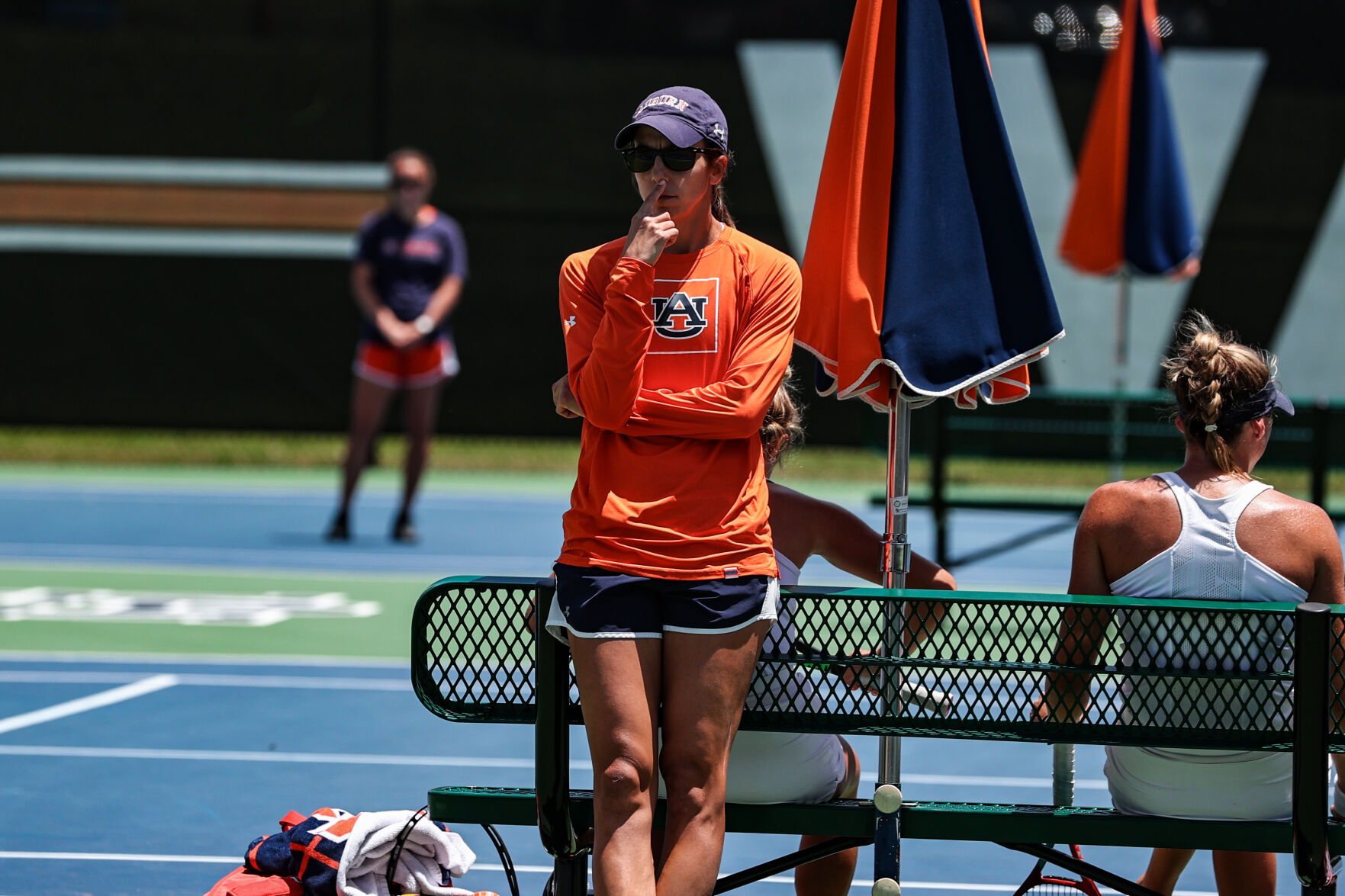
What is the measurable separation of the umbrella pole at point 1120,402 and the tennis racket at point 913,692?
427 cm

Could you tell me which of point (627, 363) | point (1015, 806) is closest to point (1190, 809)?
point (1015, 806)

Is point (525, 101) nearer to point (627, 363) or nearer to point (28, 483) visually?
point (28, 483)

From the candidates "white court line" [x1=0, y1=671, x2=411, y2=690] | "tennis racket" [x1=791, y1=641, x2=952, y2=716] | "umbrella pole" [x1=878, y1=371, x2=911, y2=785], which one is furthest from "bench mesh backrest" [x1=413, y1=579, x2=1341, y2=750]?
"white court line" [x1=0, y1=671, x2=411, y2=690]

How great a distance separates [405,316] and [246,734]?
5068mm

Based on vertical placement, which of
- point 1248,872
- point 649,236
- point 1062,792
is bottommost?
point 1248,872

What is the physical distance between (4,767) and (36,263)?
9.72 meters

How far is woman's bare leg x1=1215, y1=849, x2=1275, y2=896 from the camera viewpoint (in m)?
3.37

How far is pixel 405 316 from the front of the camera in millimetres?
10641

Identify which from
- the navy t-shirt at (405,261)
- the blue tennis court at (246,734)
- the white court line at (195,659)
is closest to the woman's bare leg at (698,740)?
the blue tennis court at (246,734)

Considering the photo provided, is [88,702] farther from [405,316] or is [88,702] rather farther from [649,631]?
[405,316]

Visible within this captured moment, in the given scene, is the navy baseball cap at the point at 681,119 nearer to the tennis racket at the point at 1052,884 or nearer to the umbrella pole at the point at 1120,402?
the tennis racket at the point at 1052,884

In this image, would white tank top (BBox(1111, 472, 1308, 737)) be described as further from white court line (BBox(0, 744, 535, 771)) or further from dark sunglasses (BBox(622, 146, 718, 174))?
white court line (BBox(0, 744, 535, 771))

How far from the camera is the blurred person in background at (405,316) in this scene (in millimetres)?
10438

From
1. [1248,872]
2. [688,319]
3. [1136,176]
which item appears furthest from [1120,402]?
[688,319]
